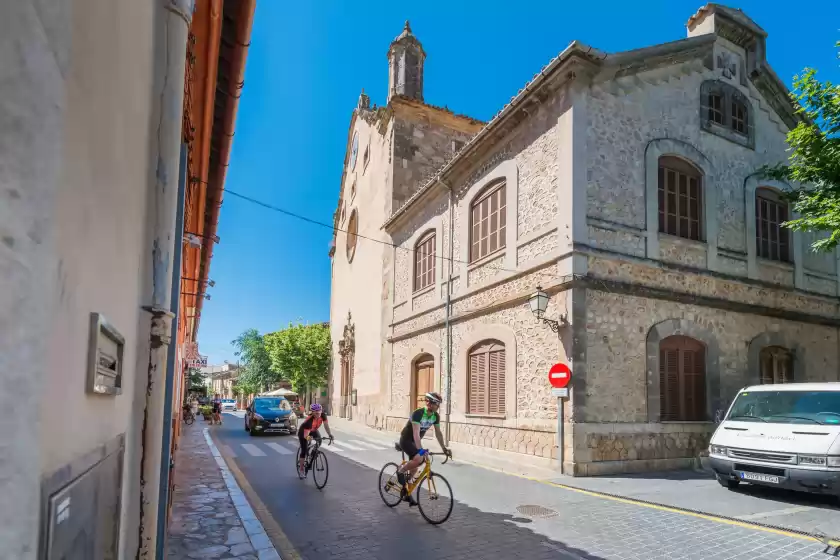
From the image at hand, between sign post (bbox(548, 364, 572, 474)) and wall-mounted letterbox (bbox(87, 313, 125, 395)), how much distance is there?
10.1m

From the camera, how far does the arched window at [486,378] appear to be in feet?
47.3

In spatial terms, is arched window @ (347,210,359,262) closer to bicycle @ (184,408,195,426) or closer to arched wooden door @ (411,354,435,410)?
bicycle @ (184,408,195,426)

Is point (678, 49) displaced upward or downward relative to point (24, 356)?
upward

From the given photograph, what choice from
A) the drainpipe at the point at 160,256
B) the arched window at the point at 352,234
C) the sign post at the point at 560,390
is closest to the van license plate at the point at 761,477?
the sign post at the point at 560,390

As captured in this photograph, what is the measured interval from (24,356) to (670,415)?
535 inches

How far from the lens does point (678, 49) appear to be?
14.3 meters

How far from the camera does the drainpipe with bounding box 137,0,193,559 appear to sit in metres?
3.21

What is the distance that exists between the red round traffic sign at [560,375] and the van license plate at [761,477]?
11.3ft

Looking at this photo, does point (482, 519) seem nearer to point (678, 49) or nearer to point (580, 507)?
point (580, 507)

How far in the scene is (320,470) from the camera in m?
10.3

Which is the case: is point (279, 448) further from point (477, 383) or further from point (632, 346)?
point (632, 346)

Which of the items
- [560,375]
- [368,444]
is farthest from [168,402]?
[368,444]

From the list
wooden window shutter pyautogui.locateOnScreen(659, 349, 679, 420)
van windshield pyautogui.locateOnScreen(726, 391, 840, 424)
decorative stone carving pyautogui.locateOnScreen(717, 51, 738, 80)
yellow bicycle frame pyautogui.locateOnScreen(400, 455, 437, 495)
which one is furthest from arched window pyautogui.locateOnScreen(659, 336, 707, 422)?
decorative stone carving pyautogui.locateOnScreen(717, 51, 738, 80)

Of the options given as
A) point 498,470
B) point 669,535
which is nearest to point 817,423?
point 669,535
